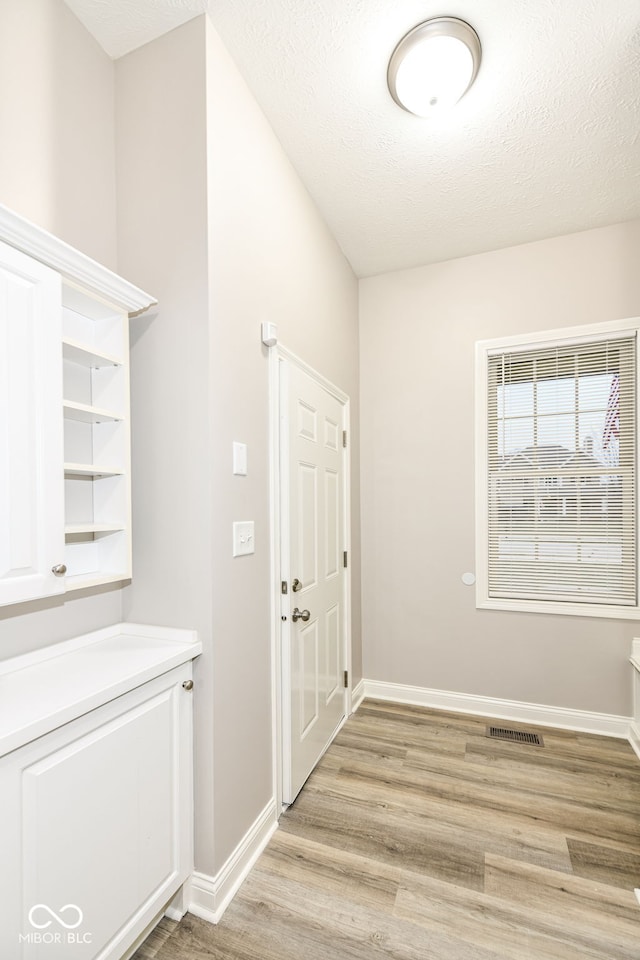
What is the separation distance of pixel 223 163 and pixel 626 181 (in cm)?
212

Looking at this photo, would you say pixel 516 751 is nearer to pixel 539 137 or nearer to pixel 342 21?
pixel 539 137

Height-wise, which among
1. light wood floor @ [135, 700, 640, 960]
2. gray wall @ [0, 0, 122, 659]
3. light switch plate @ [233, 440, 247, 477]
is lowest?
light wood floor @ [135, 700, 640, 960]

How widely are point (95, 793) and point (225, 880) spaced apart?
2.42ft

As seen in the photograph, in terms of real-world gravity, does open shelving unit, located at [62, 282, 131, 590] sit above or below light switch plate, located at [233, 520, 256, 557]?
above

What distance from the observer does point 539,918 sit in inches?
60.4

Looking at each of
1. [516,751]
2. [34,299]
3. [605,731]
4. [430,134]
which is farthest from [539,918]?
[430,134]

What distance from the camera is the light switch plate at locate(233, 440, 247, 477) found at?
66.3 inches

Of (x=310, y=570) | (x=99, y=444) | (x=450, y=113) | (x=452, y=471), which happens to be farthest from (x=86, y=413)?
(x=452, y=471)

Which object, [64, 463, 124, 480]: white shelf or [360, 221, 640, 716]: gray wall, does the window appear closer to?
[360, 221, 640, 716]: gray wall

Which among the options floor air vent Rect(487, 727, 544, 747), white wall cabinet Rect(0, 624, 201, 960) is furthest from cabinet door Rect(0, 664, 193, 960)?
floor air vent Rect(487, 727, 544, 747)

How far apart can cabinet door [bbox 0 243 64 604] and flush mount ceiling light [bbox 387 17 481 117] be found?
1.50 meters

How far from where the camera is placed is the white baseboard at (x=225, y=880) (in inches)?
59.6

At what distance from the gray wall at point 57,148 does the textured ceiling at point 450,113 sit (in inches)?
6.5

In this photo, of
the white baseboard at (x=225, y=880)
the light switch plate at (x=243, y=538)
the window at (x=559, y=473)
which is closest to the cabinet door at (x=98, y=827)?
the white baseboard at (x=225, y=880)
